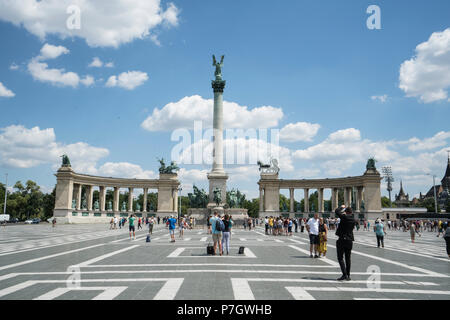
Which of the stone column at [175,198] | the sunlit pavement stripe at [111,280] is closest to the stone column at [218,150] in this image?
the stone column at [175,198]

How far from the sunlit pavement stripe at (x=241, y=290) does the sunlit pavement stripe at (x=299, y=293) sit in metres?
1.13

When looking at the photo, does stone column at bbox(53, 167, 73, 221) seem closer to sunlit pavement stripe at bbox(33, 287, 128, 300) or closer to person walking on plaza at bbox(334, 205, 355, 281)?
sunlit pavement stripe at bbox(33, 287, 128, 300)

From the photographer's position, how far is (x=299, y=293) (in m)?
9.68

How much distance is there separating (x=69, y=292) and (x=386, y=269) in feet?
40.1

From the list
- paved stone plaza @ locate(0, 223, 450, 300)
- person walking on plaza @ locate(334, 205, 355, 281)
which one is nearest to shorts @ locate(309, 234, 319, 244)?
paved stone plaza @ locate(0, 223, 450, 300)

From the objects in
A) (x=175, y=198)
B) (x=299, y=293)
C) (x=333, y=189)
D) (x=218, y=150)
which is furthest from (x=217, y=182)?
(x=299, y=293)

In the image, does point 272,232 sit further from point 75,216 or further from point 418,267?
point 75,216

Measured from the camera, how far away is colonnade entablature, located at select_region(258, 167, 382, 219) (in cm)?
9506

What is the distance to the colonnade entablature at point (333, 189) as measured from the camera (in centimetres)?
9506

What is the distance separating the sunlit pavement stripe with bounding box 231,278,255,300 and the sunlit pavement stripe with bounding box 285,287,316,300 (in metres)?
1.13

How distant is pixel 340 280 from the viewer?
11828 mm

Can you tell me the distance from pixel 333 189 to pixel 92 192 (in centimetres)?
7135

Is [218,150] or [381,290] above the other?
[218,150]

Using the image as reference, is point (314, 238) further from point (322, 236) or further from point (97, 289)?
point (97, 289)
